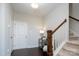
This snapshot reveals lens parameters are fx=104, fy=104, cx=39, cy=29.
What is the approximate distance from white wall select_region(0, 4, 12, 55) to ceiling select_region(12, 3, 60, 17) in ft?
0.41

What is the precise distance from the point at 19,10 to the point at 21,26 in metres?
0.24

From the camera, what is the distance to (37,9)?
1559 mm

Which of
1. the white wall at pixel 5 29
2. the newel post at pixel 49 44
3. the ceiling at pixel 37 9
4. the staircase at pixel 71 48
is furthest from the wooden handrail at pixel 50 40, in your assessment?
the white wall at pixel 5 29

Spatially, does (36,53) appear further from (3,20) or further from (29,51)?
(3,20)

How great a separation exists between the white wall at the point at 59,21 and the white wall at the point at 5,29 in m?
0.55

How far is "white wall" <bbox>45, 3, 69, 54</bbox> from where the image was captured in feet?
5.08

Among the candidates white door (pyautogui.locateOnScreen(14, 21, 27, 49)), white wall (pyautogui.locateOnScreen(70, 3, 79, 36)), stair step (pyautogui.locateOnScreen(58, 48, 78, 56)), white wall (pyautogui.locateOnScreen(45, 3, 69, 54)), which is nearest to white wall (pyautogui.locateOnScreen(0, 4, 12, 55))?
white door (pyautogui.locateOnScreen(14, 21, 27, 49))

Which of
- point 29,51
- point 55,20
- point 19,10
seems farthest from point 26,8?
point 29,51

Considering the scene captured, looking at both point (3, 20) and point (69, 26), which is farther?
point (69, 26)

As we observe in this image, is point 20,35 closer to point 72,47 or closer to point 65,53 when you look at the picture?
point 65,53

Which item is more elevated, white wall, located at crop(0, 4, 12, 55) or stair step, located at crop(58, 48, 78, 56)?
white wall, located at crop(0, 4, 12, 55)

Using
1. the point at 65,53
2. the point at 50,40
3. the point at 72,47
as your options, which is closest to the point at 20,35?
the point at 50,40

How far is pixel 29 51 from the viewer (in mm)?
1547

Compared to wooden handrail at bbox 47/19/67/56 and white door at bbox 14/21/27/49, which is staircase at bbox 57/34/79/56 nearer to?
wooden handrail at bbox 47/19/67/56
